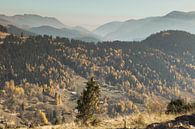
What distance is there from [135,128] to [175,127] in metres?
2.80

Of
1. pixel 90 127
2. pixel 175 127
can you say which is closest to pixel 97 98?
pixel 90 127

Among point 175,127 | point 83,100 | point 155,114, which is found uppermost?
point 175,127

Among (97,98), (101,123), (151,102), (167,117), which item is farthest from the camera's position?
(97,98)

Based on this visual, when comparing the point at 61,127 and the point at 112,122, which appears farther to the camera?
the point at 112,122

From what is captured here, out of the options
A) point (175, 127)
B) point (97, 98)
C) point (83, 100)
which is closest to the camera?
point (175, 127)

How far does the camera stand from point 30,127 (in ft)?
43.8

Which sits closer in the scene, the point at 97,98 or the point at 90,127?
the point at 90,127

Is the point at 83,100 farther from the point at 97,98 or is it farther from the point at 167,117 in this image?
the point at 167,117

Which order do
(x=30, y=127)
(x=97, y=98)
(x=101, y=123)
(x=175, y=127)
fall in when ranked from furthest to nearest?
1. (x=97, y=98)
2. (x=101, y=123)
3. (x=30, y=127)
4. (x=175, y=127)

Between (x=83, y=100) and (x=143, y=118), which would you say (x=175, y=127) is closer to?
(x=143, y=118)

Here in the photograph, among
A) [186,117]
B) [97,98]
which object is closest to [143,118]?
[186,117]

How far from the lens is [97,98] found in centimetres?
4912

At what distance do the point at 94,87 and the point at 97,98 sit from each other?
3413mm

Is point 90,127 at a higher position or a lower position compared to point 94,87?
higher
